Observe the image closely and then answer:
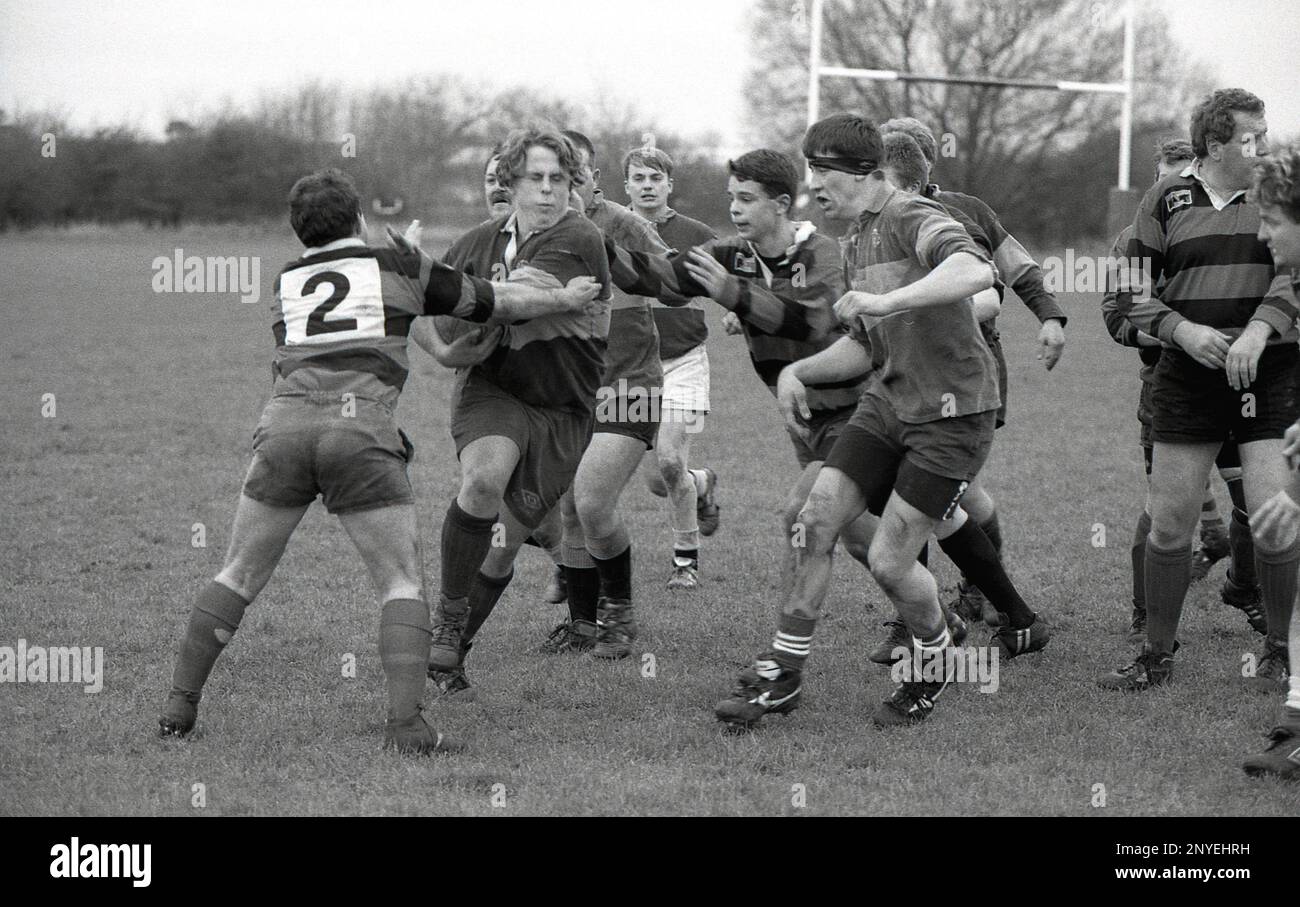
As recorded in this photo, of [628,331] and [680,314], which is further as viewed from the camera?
[680,314]

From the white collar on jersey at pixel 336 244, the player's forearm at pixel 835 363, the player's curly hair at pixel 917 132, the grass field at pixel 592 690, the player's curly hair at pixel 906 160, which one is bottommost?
the grass field at pixel 592 690

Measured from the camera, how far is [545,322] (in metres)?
5.03

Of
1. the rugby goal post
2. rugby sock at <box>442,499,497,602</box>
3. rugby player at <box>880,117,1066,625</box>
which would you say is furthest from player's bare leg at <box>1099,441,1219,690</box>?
the rugby goal post

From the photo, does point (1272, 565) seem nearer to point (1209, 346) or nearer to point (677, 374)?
point (1209, 346)

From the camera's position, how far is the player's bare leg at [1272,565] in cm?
491

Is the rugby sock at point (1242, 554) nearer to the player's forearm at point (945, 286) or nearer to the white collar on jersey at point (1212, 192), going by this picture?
the white collar on jersey at point (1212, 192)

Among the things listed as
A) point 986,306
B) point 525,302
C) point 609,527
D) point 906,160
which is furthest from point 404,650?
point 986,306

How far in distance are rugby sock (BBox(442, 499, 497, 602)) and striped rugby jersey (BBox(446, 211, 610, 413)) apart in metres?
0.47

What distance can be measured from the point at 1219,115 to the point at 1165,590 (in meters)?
1.70

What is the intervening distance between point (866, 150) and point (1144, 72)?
1066 inches

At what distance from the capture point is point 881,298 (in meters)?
4.27

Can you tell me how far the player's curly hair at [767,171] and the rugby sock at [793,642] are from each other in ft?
4.93

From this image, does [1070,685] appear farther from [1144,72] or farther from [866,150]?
[1144,72]

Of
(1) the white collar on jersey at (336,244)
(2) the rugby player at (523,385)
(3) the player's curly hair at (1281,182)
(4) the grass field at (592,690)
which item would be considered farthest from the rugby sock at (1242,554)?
(1) the white collar on jersey at (336,244)
